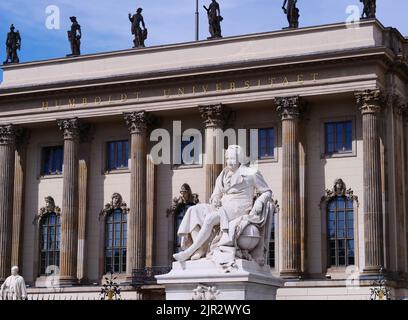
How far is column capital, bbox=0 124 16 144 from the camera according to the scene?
54766 millimetres

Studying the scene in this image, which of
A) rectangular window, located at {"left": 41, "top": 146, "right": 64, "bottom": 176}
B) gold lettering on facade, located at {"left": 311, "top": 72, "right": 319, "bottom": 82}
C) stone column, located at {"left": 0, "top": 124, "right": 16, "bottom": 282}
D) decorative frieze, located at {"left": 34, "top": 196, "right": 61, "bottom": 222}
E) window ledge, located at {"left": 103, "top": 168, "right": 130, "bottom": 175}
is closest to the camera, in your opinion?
gold lettering on facade, located at {"left": 311, "top": 72, "right": 319, "bottom": 82}

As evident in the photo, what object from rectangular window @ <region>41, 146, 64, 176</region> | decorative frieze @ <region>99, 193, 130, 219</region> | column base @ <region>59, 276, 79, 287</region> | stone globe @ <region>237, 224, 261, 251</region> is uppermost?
rectangular window @ <region>41, 146, 64, 176</region>

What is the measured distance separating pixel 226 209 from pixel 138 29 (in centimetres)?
3487

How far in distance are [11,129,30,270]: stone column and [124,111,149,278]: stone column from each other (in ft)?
23.4

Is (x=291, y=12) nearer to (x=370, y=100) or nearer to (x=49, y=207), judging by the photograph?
(x=370, y=100)

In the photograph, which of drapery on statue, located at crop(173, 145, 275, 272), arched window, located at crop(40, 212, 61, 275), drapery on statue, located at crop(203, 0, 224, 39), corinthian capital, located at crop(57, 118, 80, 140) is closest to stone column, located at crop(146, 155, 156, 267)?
corinthian capital, located at crop(57, 118, 80, 140)

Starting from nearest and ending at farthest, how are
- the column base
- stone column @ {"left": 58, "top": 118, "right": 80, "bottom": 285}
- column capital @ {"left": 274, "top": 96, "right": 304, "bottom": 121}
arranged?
1. column capital @ {"left": 274, "top": 96, "right": 304, "bottom": 121}
2. the column base
3. stone column @ {"left": 58, "top": 118, "right": 80, "bottom": 285}

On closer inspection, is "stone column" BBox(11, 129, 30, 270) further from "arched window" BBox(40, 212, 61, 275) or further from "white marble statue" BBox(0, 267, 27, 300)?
"white marble statue" BBox(0, 267, 27, 300)

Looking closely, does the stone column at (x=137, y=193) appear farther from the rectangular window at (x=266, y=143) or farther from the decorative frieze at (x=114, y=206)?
the rectangular window at (x=266, y=143)

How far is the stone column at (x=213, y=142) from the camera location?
162 feet

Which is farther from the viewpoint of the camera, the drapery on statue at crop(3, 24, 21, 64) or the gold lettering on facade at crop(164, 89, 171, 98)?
the drapery on statue at crop(3, 24, 21, 64)

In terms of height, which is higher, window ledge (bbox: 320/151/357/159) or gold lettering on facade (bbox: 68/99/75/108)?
gold lettering on facade (bbox: 68/99/75/108)
